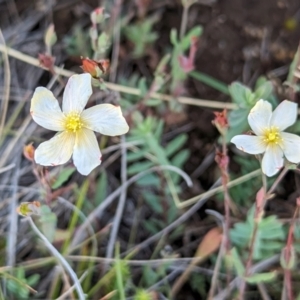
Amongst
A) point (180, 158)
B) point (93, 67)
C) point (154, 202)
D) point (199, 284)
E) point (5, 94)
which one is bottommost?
point (199, 284)

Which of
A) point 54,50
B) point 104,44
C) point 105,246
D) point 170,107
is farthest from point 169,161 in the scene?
point 54,50

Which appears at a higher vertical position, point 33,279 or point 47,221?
point 47,221

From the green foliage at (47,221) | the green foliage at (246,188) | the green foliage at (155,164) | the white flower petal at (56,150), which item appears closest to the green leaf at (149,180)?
the green foliage at (155,164)

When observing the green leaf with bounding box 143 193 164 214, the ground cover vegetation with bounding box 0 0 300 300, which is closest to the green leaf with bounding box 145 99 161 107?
the ground cover vegetation with bounding box 0 0 300 300

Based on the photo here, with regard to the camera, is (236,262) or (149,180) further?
(149,180)

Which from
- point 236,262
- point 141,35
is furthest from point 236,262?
point 141,35

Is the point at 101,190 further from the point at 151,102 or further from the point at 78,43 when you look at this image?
the point at 78,43

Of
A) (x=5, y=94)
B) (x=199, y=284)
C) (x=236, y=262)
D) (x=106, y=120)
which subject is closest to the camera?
(x=106, y=120)

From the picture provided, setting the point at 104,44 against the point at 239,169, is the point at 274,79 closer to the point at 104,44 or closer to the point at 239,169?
the point at 239,169
